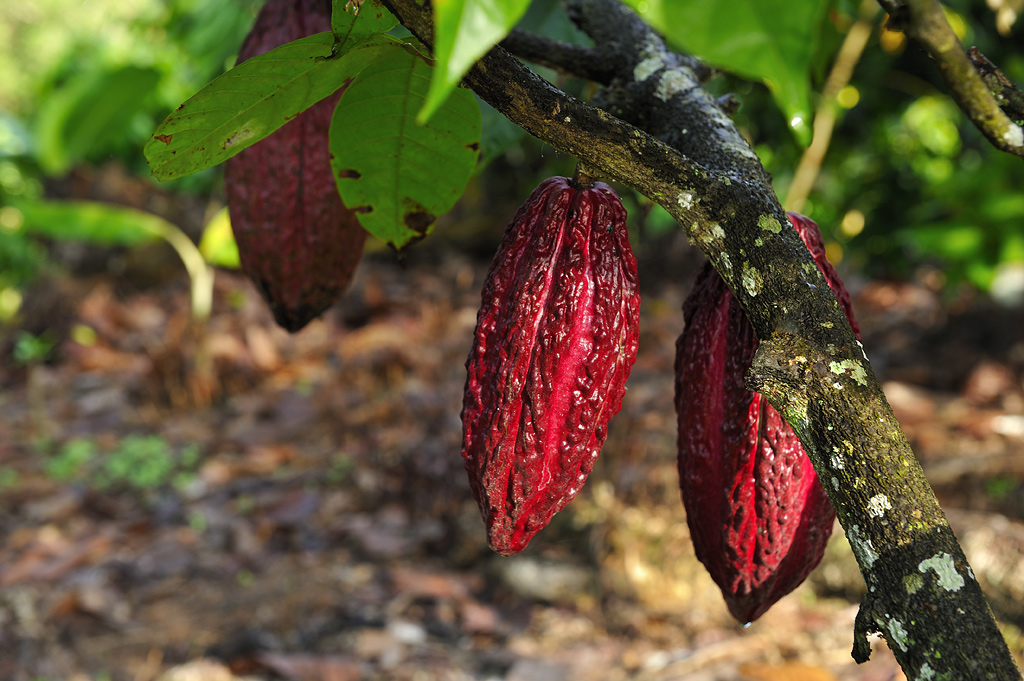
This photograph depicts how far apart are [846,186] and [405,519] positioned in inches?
89.8

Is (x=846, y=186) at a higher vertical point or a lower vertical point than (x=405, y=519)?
higher

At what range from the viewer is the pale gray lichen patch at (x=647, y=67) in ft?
1.85

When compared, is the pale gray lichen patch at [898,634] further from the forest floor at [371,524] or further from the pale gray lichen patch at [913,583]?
the forest floor at [371,524]

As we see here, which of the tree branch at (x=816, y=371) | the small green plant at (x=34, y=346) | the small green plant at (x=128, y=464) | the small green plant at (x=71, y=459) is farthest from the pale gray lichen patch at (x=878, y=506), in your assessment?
the small green plant at (x=34, y=346)

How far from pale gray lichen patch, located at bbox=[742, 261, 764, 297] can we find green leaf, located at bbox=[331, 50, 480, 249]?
22 centimetres

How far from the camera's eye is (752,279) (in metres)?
0.43

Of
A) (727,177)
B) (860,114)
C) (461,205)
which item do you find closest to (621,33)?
(727,177)

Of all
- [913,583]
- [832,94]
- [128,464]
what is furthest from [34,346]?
[913,583]

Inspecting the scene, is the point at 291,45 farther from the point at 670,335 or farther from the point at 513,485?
the point at 670,335

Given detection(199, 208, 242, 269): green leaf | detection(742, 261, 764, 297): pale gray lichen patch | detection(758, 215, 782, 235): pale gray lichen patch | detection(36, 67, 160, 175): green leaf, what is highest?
detection(758, 215, 782, 235): pale gray lichen patch

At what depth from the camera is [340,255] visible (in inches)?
29.4

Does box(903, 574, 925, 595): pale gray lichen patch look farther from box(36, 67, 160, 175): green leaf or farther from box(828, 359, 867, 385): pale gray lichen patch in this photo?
box(36, 67, 160, 175): green leaf

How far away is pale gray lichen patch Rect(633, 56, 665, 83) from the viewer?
0.56 metres

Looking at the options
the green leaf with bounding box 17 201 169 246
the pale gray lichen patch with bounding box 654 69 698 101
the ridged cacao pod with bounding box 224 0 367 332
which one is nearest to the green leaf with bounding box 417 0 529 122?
the pale gray lichen patch with bounding box 654 69 698 101
